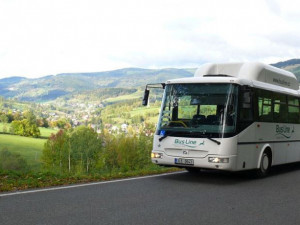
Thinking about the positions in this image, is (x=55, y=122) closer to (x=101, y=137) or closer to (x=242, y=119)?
(x=101, y=137)

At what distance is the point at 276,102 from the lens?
13.6 m

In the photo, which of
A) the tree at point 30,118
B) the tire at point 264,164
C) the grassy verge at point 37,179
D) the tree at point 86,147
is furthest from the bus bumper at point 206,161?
the tree at point 30,118

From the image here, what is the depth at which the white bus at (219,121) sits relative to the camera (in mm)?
10977

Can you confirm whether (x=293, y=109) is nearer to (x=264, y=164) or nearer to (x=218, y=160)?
(x=264, y=164)

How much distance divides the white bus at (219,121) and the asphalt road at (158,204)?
742 mm

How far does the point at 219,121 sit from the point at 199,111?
0.60 m

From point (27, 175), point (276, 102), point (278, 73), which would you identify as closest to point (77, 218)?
point (27, 175)

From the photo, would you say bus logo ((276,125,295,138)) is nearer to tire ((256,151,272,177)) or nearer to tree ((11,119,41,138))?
tire ((256,151,272,177))

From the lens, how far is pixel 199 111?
37.0 ft

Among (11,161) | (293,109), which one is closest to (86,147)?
(11,161)

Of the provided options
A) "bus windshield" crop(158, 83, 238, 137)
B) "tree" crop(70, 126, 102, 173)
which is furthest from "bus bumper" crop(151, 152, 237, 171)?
"tree" crop(70, 126, 102, 173)

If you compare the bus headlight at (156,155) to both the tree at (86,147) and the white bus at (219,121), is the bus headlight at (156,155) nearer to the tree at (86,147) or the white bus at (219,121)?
the white bus at (219,121)

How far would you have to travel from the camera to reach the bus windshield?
36.3 feet

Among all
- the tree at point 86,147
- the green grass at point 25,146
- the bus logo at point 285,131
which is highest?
the bus logo at point 285,131
